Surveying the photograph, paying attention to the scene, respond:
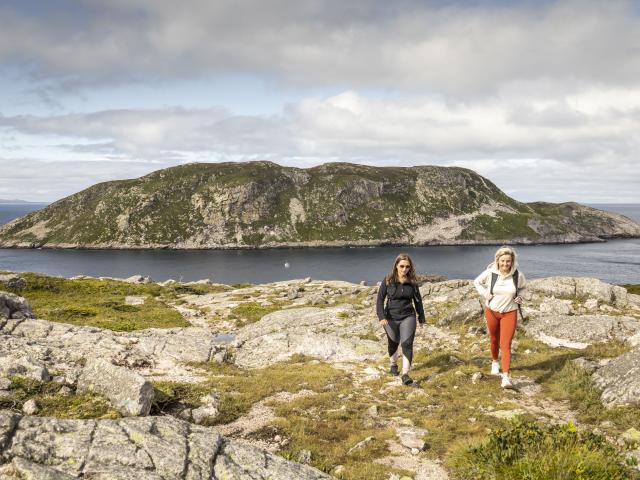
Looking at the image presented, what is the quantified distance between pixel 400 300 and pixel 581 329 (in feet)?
36.3

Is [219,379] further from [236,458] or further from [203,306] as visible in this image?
[203,306]

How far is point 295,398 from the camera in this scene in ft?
42.7

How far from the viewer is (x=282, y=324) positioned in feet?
99.1

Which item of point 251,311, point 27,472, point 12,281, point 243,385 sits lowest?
point 251,311

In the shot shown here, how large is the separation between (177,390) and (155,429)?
5.56 meters

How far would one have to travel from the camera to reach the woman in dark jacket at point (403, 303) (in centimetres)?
1348

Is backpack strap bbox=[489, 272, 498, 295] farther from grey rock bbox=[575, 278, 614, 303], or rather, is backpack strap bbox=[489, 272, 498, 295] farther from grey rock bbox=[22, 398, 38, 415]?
grey rock bbox=[575, 278, 614, 303]

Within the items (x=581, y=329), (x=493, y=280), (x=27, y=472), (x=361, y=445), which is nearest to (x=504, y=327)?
(x=493, y=280)

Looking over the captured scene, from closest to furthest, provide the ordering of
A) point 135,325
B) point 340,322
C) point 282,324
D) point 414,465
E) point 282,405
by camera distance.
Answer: point 414,465, point 282,405, point 340,322, point 282,324, point 135,325

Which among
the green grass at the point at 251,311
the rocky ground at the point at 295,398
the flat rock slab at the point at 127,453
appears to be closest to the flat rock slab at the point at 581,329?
the rocky ground at the point at 295,398

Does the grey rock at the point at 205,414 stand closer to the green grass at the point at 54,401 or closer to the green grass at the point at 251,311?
the green grass at the point at 54,401

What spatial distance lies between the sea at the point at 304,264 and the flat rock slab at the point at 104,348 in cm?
10494

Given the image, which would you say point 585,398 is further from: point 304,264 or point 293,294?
point 304,264

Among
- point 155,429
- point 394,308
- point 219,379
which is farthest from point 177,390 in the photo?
point 394,308
